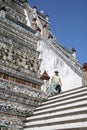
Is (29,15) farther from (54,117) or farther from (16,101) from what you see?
(54,117)

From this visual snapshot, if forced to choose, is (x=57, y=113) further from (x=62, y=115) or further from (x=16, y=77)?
(x=16, y=77)

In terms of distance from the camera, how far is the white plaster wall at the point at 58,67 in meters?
13.4

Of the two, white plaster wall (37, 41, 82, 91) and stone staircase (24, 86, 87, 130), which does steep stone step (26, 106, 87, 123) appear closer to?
stone staircase (24, 86, 87, 130)

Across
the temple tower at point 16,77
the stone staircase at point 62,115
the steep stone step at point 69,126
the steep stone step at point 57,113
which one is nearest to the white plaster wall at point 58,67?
the temple tower at point 16,77

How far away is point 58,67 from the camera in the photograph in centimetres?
1452

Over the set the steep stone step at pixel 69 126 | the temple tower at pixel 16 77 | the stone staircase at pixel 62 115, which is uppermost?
the temple tower at pixel 16 77

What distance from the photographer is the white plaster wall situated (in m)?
13.4

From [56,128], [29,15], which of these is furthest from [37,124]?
[29,15]

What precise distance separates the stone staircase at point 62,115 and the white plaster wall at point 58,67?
15.2 feet

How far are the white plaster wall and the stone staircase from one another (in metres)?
4.65

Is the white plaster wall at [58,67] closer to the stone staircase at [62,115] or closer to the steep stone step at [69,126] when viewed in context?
the stone staircase at [62,115]

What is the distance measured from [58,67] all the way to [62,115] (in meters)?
7.73

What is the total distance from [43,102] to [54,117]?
2.24 metres

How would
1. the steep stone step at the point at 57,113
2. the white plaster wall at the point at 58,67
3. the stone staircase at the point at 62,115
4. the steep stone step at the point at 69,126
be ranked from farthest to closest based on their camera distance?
the white plaster wall at the point at 58,67
the steep stone step at the point at 57,113
the stone staircase at the point at 62,115
the steep stone step at the point at 69,126
